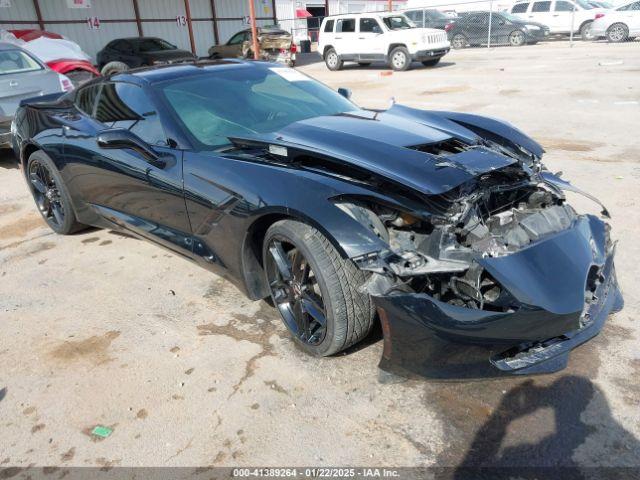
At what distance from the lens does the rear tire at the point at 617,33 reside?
19219mm

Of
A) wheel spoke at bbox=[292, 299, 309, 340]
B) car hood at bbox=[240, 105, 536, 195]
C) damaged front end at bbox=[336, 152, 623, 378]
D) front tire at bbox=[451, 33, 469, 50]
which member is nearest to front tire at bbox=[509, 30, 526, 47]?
front tire at bbox=[451, 33, 469, 50]

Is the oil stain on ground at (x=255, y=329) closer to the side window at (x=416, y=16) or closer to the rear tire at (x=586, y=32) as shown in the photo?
the rear tire at (x=586, y=32)

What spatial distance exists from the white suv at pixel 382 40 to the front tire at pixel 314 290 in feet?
47.7

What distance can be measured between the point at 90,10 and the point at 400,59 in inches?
465

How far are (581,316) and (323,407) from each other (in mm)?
1208

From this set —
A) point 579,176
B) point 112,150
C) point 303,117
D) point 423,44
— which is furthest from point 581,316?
point 423,44

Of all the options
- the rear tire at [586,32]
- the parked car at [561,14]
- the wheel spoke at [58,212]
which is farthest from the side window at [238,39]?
the wheel spoke at [58,212]

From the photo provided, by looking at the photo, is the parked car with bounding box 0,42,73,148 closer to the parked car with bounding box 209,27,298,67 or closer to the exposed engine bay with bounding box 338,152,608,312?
the exposed engine bay with bounding box 338,152,608,312

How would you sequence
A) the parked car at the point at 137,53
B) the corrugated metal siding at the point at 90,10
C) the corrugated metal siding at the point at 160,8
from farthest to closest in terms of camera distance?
the corrugated metal siding at the point at 160,8 < the corrugated metal siding at the point at 90,10 < the parked car at the point at 137,53

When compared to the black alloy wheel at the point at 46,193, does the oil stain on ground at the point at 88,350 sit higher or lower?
lower

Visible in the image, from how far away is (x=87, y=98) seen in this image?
171 inches

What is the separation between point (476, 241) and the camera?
2.32 metres

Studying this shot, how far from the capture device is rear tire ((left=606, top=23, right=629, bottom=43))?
19219 mm

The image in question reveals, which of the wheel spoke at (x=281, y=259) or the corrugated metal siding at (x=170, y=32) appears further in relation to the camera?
the corrugated metal siding at (x=170, y=32)
